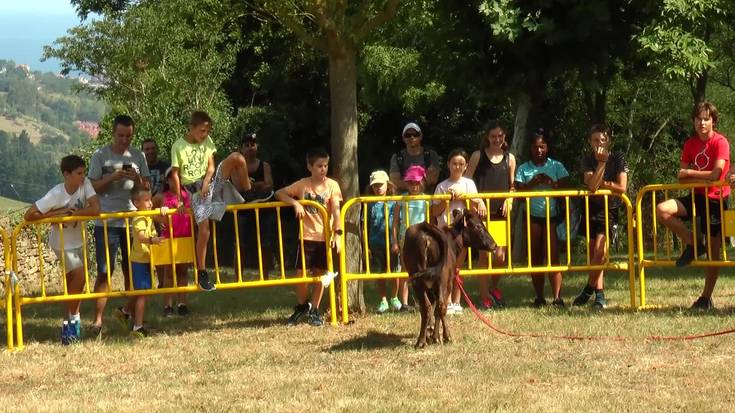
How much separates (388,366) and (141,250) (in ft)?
11.7

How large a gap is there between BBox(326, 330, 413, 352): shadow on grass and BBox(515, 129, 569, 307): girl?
2.40 metres

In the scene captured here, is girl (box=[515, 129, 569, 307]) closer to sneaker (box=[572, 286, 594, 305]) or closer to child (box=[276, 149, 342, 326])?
sneaker (box=[572, 286, 594, 305])

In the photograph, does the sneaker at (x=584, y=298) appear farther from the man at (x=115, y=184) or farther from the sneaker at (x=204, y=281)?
the man at (x=115, y=184)

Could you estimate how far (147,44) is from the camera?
28.0m

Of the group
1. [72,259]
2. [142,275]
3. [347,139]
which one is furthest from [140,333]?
[347,139]

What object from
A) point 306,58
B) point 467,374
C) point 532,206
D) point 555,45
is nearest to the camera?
point 467,374

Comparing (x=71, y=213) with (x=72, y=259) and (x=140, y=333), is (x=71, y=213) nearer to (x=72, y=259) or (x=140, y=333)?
(x=72, y=259)

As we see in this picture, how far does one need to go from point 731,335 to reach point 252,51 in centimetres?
2355

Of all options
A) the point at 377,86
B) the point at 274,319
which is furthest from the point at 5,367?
the point at 377,86

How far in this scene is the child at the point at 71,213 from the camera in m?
10.9

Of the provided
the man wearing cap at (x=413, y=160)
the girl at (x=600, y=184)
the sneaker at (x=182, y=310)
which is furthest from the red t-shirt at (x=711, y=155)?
the sneaker at (x=182, y=310)

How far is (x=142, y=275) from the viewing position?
1142 cm

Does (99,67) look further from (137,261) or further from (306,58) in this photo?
(137,261)

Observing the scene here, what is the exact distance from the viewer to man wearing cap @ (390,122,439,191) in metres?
12.1
